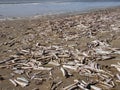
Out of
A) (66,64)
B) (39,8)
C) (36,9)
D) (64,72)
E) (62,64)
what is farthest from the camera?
(39,8)

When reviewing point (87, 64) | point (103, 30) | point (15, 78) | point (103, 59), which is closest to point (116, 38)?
point (103, 30)

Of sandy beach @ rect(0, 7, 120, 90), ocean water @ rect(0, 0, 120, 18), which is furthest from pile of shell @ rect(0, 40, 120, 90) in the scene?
ocean water @ rect(0, 0, 120, 18)

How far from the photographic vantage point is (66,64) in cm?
1138

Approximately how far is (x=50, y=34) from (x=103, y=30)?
3.90m

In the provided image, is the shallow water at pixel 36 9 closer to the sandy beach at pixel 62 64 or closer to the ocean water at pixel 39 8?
the ocean water at pixel 39 8

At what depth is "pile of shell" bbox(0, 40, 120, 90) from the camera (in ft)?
31.2

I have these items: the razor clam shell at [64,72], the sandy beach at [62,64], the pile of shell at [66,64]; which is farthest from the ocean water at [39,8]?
the razor clam shell at [64,72]

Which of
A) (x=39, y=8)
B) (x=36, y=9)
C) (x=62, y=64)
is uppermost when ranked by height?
(x=62, y=64)

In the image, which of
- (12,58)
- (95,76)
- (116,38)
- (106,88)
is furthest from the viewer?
(116,38)

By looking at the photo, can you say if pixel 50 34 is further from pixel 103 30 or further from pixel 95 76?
pixel 95 76

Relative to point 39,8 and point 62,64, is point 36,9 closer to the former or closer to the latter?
point 39,8

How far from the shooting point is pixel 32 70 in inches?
438

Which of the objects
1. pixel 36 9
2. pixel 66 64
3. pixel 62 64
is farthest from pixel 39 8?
pixel 66 64

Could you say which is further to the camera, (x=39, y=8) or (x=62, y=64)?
(x=39, y=8)
